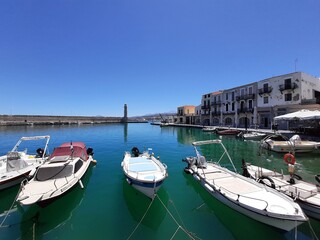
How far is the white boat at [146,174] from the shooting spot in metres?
8.07

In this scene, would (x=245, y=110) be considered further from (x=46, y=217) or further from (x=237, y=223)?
(x=46, y=217)

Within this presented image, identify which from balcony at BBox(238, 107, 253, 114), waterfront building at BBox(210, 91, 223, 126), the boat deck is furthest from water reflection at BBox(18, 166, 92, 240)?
waterfront building at BBox(210, 91, 223, 126)

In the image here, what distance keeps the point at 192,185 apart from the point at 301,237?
564cm

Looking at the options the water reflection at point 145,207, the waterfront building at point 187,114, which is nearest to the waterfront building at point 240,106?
the waterfront building at point 187,114

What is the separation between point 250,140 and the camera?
1144 inches

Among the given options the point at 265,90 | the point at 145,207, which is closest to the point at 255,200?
the point at 145,207

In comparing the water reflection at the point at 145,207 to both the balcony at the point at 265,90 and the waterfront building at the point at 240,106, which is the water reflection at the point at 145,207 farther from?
the balcony at the point at 265,90

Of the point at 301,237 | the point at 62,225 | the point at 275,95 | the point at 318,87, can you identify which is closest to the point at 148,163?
the point at 62,225

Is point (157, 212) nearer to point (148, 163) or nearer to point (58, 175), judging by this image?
point (148, 163)

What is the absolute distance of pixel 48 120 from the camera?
85.6 metres

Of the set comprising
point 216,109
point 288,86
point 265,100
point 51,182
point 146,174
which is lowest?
point 51,182

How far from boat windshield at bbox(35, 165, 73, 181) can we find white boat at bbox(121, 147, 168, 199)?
314cm

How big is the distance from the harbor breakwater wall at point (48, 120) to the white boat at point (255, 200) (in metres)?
90.2

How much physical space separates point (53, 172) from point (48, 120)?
301ft
